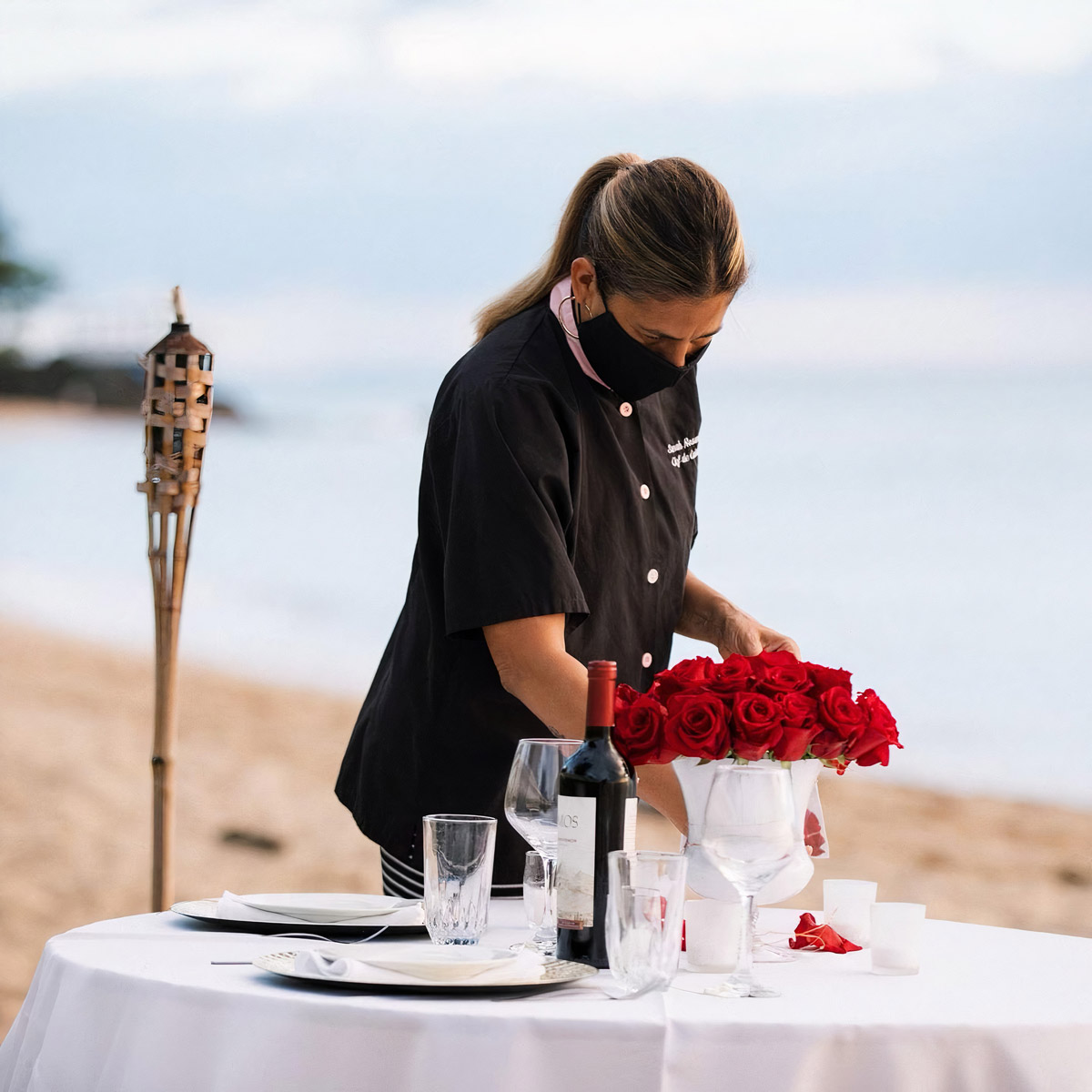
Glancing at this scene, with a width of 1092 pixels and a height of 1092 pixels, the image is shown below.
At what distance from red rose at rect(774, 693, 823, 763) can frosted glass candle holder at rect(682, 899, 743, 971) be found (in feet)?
0.46

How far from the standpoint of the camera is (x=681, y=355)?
1782 millimetres

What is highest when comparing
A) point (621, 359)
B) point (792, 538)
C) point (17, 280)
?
point (17, 280)

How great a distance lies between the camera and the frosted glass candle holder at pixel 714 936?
121 centimetres

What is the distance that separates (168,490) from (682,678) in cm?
142

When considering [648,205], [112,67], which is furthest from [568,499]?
[112,67]

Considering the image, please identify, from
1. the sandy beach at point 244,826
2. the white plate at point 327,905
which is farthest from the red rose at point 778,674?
the sandy beach at point 244,826

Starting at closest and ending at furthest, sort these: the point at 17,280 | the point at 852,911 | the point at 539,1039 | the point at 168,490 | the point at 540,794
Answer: the point at 539,1039, the point at 540,794, the point at 852,911, the point at 168,490, the point at 17,280

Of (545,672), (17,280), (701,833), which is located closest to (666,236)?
(545,672)

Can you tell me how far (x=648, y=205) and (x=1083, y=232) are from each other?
59.0 ft

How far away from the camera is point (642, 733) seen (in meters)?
1.23

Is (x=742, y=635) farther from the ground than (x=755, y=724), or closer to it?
farther from the ground

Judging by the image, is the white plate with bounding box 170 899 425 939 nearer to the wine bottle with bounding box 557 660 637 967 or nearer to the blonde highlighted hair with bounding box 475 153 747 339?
the wine bottle with bounding box 557 660 637 967

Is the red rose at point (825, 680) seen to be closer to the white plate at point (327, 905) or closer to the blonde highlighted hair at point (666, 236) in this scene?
the white plate at point (327, 905)

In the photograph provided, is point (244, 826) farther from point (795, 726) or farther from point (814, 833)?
point (795, 726)
